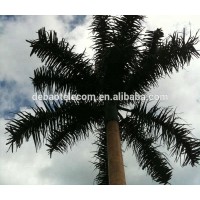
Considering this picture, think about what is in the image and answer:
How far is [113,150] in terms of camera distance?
933 centimetres

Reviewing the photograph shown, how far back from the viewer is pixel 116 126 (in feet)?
33.1

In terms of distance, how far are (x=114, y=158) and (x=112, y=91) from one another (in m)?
2.62

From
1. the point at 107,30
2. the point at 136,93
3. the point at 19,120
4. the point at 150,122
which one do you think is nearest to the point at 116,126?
the point at 150,122

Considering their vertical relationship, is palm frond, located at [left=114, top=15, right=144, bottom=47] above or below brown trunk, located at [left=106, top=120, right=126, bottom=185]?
above

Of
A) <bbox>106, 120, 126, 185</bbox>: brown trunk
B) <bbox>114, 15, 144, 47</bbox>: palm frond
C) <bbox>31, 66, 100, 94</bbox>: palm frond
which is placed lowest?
<bbox>106, 120, 126, 185</bbox>: brown trunk

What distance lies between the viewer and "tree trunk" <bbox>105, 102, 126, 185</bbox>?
8.70 meters

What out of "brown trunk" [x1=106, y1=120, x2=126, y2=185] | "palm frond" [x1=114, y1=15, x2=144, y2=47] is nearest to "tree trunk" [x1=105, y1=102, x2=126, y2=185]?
"brown trunk" [x1=106, y1=120, x2=126, y2=185]

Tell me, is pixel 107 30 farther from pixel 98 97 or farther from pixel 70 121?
pixel 70 121

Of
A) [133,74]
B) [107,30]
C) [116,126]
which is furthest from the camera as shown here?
[107,30]

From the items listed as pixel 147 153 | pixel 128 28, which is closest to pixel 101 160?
pixel 147 153

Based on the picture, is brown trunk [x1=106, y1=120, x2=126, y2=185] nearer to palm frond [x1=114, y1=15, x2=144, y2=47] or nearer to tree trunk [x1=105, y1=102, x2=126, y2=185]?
tree trunk [x1=105, y1=102, x2=126, y2=185]

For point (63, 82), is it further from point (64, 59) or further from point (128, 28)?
point (128, 28)

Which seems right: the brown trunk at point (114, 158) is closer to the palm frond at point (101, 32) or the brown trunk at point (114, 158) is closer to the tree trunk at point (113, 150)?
the tree trunk at point (113, 150)

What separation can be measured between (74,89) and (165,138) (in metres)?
→ 3.04
